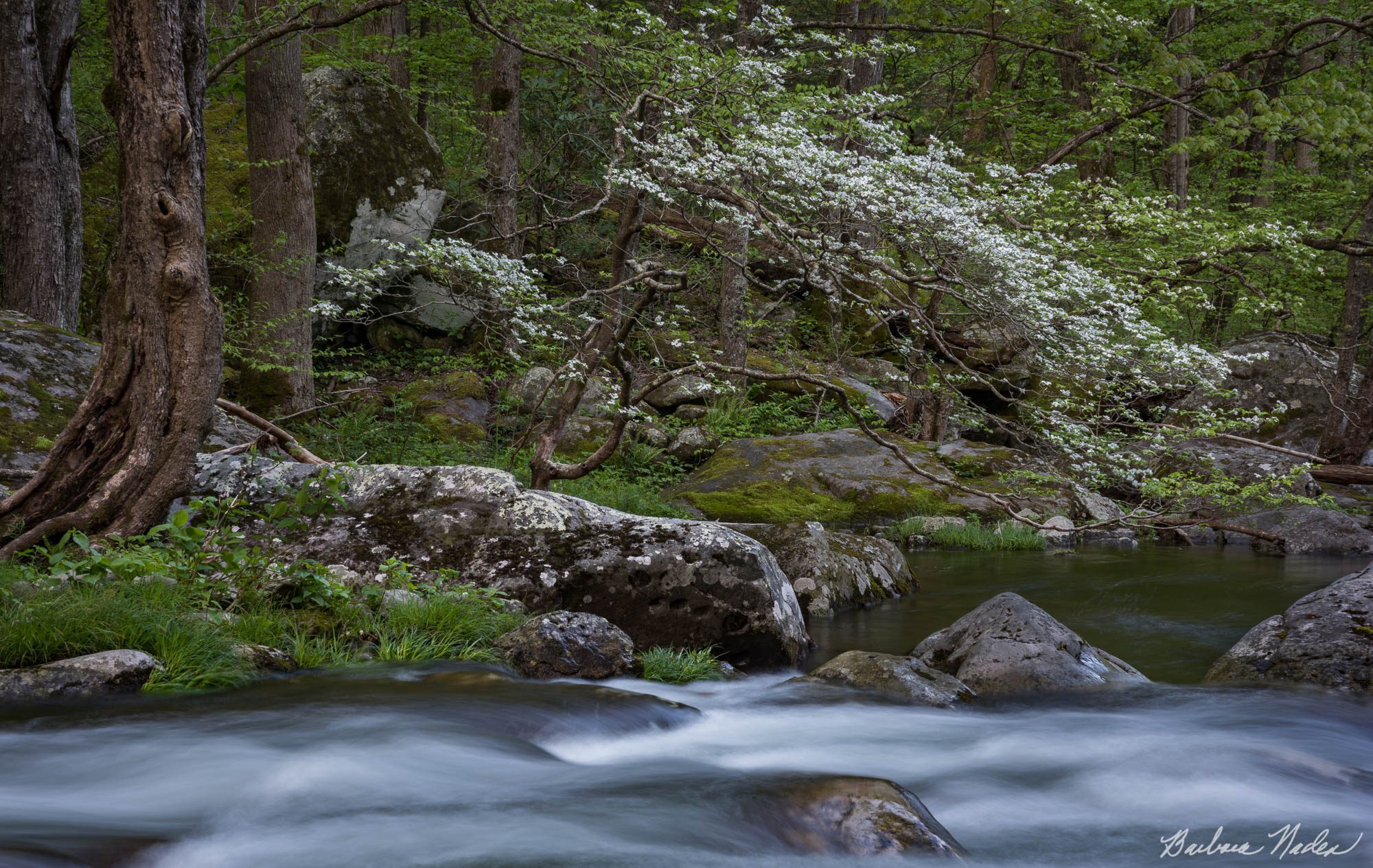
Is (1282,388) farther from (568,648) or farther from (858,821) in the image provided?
(858,821)

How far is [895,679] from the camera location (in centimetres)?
521

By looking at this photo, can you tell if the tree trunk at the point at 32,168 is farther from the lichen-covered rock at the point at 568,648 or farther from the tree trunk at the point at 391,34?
the lichen-covered rock at the point at 568,648

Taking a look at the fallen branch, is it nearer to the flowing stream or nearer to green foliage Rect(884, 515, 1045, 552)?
the flowing stream

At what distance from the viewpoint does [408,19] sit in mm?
23656

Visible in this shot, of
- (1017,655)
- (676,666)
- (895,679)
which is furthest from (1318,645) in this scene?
(676,666)

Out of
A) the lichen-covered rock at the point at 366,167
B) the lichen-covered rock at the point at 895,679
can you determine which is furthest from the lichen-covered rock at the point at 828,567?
the lichen-covered rock at the point at 366,167

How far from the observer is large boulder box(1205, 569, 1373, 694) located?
5430mm

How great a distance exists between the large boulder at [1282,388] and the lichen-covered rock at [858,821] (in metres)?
16.5

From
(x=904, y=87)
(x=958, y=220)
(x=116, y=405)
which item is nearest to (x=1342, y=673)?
(x=958, y=220)

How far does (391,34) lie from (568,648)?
14754 millimetres

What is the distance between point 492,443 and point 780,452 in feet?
12.8

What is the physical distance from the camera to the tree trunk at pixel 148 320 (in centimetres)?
489

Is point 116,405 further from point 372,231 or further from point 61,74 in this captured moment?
point 372,231
